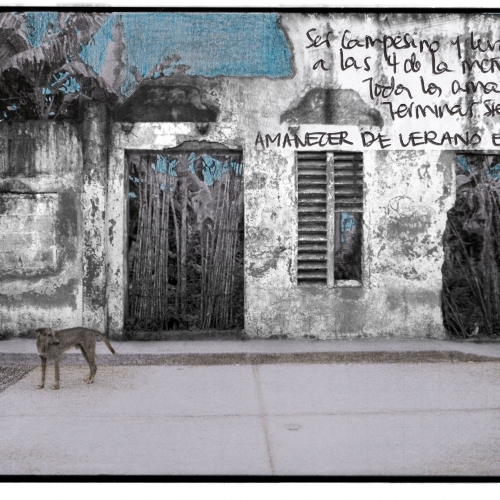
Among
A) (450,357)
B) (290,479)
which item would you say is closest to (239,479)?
(290,479)

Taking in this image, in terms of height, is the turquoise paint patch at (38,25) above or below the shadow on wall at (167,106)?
above

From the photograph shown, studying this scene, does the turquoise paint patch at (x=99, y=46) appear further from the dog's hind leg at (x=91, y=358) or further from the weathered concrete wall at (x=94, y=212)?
the dog's hind leg at (x=91, y=358)

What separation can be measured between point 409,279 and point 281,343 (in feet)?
5.85

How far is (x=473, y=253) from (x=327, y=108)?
8.48ft

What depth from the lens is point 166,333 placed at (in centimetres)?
930

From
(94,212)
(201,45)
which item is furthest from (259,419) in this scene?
(201,45)

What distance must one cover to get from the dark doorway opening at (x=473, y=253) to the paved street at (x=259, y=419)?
1.24 m

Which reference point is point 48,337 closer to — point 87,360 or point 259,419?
point 87,360

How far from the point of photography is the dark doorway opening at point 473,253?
30.8 ft

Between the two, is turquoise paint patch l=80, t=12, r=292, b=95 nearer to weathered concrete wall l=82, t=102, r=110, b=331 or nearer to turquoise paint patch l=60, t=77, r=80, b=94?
turquoise paint patch l=60, t=77, r=80, b=94

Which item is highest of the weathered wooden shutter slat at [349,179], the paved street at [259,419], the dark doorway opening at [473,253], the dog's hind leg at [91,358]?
the weathered wooden shutter slat at [349,179]

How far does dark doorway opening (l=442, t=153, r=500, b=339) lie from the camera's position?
939cm

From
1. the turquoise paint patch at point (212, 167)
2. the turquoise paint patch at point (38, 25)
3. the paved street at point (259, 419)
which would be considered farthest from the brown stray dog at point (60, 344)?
the turquoise paint patch at point (38, 25)

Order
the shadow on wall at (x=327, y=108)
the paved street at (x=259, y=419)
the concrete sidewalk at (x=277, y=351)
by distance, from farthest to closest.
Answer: the shadow on wall at (x=327, y=108)
the concrete sidewalk at (x=277, y=351)
the paved street at (x=259, y=419)
